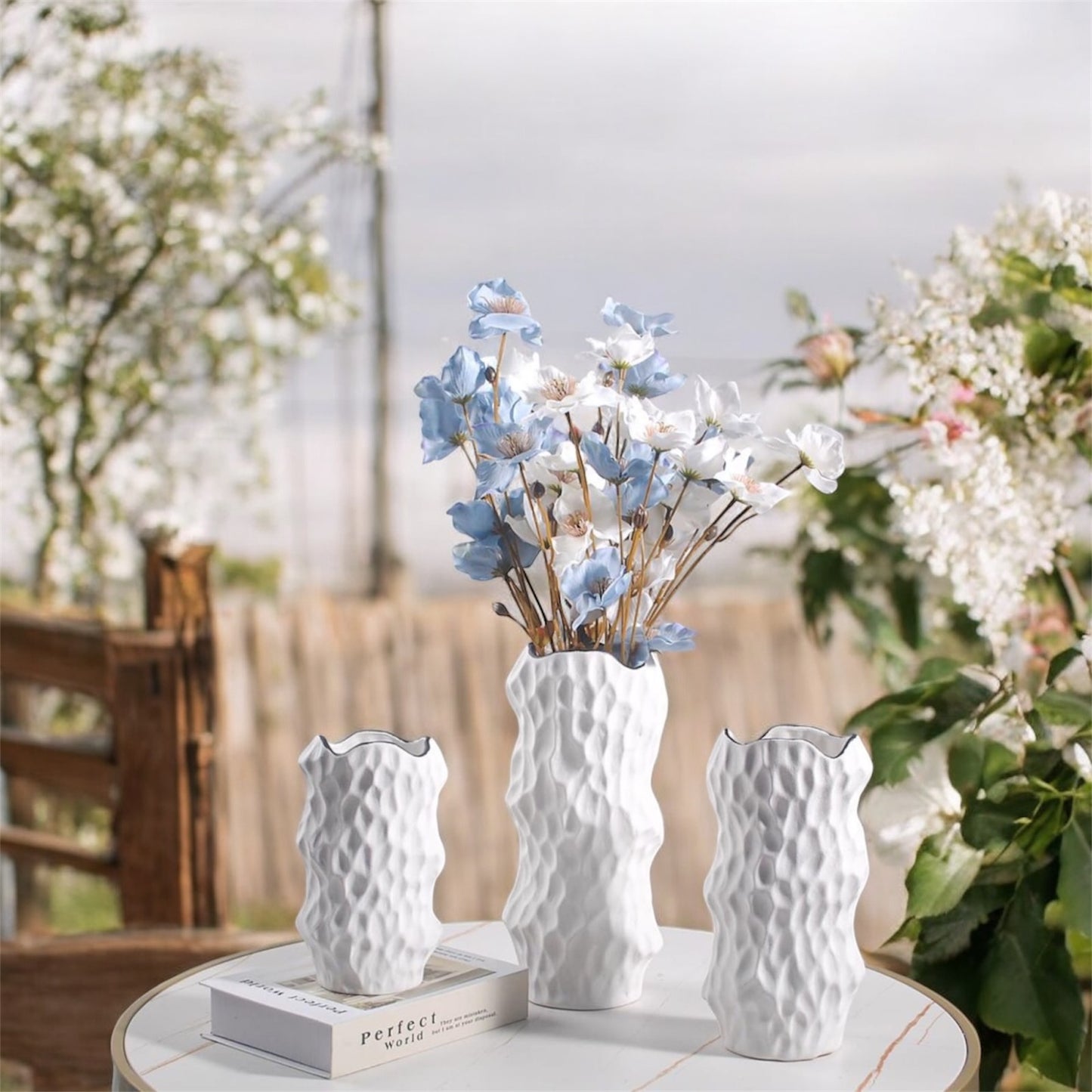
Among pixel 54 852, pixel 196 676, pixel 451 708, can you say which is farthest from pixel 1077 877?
pixel 451 708

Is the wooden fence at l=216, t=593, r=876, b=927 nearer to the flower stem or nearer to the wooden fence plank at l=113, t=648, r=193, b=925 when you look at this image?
the wooden fence plank at l=113, t=648, r=193, b=925

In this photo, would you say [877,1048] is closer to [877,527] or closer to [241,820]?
[877,527]

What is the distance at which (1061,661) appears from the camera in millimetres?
1284

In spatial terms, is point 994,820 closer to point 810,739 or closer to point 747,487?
point 810,739

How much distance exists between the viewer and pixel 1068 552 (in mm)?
1578

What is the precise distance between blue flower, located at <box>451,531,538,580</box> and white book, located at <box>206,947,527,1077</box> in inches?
11.6

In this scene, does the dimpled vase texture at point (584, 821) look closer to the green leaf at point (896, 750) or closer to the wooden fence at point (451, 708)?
the green leaf at point (896, 750)

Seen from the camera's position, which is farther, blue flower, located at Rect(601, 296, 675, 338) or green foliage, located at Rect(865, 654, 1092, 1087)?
green foliage, located at Rect(865, 654, 1092, 1087)

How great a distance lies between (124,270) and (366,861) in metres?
2.69

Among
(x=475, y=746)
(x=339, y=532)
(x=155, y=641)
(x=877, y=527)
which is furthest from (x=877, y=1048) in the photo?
(x=339, y=532)

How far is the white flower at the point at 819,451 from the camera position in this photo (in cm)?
101

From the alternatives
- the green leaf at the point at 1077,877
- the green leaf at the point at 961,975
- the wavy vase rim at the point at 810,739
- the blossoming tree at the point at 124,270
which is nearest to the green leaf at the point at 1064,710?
the green leaf at the point at 1077,877

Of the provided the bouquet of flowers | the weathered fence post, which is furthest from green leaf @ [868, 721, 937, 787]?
the weathered fence post

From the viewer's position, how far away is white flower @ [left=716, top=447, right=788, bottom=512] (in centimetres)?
98
